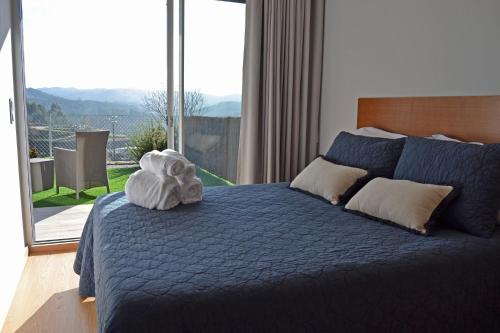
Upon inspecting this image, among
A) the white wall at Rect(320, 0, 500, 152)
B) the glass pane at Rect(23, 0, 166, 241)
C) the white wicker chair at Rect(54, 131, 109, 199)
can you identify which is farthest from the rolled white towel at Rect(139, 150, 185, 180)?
the white wall at Rect(320, 0, 500, 152)

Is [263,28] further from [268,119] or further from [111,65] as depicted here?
[111,65]

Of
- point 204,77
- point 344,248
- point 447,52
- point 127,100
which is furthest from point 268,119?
point 344,248

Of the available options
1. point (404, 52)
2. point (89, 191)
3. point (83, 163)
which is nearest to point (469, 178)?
point (404, 52)

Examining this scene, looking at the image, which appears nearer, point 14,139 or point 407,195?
point 407,195

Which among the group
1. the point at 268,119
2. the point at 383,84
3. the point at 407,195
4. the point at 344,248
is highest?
the point at 383,84

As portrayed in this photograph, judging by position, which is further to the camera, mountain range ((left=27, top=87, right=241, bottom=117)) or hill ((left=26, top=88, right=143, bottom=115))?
mountain range ((left=27, top=87, right=241, bottom=117))

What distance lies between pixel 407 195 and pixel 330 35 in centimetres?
206

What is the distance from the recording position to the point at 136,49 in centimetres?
354

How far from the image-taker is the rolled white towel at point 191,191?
2.19 m

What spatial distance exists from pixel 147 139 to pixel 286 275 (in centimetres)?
285

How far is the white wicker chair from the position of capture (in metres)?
3.50

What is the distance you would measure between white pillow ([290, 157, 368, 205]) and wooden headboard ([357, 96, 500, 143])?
55 cm

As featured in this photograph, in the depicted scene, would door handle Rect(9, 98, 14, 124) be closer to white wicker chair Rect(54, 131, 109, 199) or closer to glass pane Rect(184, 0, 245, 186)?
white wicker chair Rect(54, 131, 109, 199)

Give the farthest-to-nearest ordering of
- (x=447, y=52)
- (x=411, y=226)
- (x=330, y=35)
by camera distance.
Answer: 1. (x=330, y=35)
2. (x=447, y=52)
3. (x=411, y=226)
